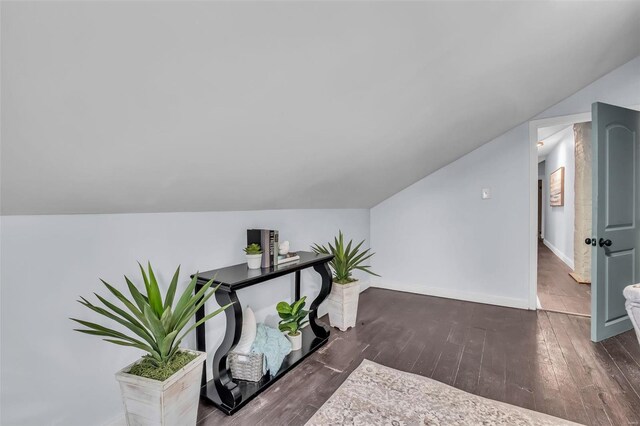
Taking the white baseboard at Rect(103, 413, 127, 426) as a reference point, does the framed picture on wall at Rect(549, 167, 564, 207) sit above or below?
above

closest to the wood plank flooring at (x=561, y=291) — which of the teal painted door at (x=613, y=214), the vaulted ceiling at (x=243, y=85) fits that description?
the teal painted door at (x=613, y=214)

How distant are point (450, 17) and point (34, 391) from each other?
7.72ft

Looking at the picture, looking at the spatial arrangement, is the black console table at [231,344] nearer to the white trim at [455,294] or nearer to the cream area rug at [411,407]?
the cream area rug at [411,407]

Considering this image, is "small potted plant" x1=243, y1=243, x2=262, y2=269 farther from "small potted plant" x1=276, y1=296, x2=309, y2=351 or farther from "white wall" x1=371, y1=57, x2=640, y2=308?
"white wall" x1=371, y1=57, x2=640, y2=308

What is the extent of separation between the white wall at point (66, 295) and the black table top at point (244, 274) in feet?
0.54

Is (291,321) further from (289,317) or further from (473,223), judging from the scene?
(473,223)

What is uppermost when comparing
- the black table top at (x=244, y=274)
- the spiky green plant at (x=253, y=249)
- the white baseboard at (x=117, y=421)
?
the spiky green plant at (x=253, y=249)

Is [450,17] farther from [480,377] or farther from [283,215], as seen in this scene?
[480,377]

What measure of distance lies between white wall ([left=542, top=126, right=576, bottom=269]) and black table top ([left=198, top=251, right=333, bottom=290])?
494cm

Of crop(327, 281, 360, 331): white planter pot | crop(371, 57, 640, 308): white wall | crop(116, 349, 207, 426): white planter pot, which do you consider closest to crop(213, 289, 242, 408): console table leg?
crop(116, 349, 207, 426): white planter pot

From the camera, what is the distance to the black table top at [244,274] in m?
1.66

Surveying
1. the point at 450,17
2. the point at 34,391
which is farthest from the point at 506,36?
the point at 34,391

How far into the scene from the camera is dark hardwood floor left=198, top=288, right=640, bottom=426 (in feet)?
5.49

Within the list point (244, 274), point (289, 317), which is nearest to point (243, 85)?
point (244, 274)
